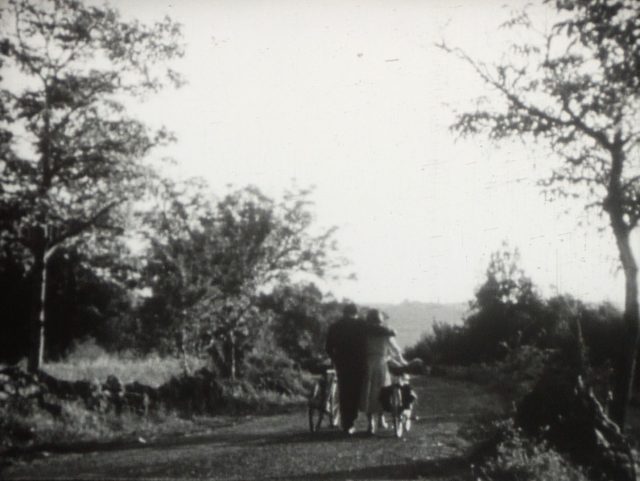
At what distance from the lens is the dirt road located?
26.0 ft

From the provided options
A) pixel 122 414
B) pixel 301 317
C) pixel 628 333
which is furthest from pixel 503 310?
pixel 122 414

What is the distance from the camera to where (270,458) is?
909 centimetres

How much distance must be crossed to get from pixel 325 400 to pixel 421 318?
146ft

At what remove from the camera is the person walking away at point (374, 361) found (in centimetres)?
1151

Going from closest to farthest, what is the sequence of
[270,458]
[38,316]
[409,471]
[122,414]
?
[409,471], [270,458], [122,414], [38,316]

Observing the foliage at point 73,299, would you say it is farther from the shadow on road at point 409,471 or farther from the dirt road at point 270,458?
the shadow on road at point 409,471

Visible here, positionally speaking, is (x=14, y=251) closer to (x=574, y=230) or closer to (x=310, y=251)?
(x=310, y=251)

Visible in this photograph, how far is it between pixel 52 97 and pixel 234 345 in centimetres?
785

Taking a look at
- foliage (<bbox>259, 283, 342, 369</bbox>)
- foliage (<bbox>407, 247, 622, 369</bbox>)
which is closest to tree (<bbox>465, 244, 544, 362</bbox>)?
foliage (<bbox>407, 247, 622, 369</bbox>)

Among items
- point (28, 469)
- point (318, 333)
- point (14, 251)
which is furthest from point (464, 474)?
point (318, 333)

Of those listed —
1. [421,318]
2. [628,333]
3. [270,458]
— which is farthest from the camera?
[421,318]

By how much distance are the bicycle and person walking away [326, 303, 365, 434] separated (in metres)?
0.59

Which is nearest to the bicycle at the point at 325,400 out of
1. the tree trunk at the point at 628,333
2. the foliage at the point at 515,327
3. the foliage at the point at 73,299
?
the foliage at the point at 73,299

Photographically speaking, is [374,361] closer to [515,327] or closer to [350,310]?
[350,310]
